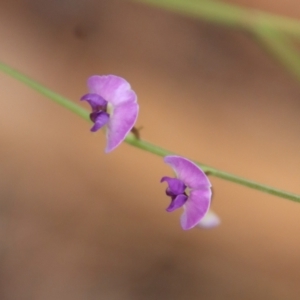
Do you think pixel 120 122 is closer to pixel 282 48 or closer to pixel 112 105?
pixel 112 105

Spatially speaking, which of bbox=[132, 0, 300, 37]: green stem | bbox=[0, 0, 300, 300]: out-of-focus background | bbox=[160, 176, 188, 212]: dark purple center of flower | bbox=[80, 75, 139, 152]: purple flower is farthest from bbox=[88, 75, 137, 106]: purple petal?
bbox=[0, 0, 300, 300]: out-of-focus background

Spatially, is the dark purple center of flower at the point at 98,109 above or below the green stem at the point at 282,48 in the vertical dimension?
below

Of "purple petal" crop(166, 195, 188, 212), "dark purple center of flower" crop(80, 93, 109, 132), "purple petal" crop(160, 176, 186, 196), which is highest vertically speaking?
"dark purple center of flower" crop(80, 93, 109, 132)

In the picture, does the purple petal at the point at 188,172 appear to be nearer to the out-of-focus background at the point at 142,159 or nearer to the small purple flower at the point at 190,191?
the small purple flower at the point at 190,191

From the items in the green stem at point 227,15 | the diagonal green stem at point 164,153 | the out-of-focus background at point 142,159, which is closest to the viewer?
the diagonal green stem at point 164,153

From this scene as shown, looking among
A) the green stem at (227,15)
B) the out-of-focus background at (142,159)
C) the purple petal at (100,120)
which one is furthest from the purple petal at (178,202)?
the out-of-focus background at (142,159)

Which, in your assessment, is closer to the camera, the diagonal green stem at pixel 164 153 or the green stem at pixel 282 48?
the diagonal green stem at pixel 164 153

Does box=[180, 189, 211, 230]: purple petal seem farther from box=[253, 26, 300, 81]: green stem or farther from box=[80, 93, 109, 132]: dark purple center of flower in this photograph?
box=[253, 26, 300, 81]: green stem

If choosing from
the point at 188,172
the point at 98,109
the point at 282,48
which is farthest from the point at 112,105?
the point at 282,48
